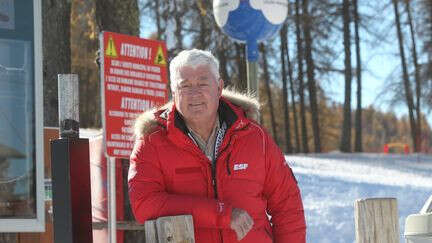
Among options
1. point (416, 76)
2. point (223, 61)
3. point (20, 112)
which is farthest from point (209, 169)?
point (416, 76)

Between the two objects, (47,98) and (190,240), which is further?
(47,98)

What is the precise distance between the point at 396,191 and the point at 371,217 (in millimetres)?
8603

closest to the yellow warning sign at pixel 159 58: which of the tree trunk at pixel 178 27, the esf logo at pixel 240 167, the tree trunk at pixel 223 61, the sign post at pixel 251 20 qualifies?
the sign post at pixel 251 20

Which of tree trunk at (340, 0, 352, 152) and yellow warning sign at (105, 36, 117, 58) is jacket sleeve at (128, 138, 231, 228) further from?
tree trunk at (340, 0, 352, 152)

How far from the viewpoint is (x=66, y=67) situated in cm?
784

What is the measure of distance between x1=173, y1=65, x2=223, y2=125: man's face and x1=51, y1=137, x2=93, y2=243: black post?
476mm

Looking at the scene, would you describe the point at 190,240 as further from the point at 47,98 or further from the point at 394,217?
the point at 47,98

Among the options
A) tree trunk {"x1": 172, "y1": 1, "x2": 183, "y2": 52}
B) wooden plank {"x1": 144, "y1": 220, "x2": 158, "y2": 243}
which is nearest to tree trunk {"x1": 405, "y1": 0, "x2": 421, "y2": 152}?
tree trunk {"x1": 172, "y1": 1, "x2": 183, "y2": 52}

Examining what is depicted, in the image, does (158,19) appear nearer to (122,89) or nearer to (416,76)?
(416,76)

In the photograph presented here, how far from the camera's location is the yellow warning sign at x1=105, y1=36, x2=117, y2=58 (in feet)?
19.6

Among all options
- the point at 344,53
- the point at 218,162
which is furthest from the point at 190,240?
the point at 344,53

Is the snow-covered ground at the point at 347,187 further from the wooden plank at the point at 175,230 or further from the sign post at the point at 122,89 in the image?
the wooden plank at the point at 175,230

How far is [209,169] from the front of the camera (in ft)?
10.9

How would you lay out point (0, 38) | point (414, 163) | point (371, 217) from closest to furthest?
point (371, 217)
point (0, 38)
point (414, 163)
